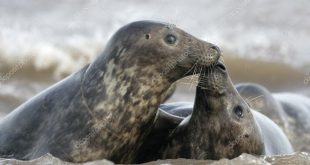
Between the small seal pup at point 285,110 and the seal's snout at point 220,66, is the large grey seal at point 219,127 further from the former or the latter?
the small seal pup at point 285,110

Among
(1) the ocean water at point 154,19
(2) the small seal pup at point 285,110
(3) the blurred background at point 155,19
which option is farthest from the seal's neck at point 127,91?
(1) the ocean water at point 154,19

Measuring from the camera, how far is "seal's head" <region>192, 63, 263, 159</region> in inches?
253

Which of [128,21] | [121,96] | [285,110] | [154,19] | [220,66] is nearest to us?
[121,96]

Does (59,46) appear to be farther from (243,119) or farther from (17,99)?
(243,119)

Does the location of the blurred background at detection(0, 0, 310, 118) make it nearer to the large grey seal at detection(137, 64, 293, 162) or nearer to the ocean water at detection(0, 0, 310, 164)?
the ocean water at detection(0, 0, 310, 164)

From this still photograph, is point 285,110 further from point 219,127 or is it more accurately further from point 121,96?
point 121,96

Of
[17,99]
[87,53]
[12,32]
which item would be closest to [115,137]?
[17,99]

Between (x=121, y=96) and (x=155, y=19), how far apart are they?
1054 centimetres

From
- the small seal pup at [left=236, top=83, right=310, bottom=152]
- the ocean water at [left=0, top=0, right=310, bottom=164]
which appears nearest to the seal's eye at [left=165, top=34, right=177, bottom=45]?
the small seal pup at [left=236, top=83, right=310, bottom=152]

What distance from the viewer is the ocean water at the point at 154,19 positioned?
14164 mm

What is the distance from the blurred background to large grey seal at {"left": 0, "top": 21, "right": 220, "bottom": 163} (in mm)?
5572

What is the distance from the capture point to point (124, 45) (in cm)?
632

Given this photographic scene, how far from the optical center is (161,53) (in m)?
6.25

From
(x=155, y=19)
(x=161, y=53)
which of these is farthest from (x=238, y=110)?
(x=155, y=19)
